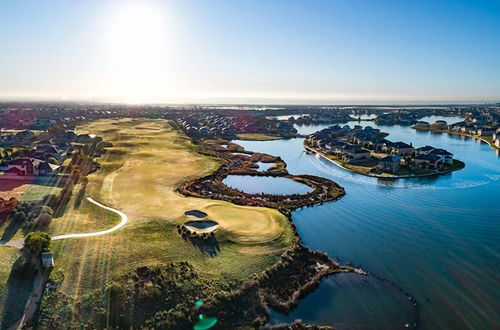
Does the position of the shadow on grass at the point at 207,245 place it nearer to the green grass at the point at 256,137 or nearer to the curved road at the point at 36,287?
the curved road at the point at 36,287

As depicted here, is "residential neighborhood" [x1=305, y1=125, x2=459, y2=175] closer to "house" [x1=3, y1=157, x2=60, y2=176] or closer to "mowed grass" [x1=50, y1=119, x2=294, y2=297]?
"mowed grass" [x1=50, y1=119, x2=294, y2=297]

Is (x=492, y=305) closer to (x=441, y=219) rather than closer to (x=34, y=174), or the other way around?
(x=441, y=219)

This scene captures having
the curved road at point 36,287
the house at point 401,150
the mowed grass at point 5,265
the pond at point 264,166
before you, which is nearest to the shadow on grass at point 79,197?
the curved road at point 36,287

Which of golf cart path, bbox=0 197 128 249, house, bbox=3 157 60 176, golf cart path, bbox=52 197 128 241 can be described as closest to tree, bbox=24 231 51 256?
golf cart path, bbox=0 197 128 249

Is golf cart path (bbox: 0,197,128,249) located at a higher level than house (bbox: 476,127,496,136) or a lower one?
lower

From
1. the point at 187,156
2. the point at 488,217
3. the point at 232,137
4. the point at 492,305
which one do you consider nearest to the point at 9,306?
the point at 492,305

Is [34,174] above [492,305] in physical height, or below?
above

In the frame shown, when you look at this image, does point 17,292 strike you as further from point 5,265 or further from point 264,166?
point 264,166
